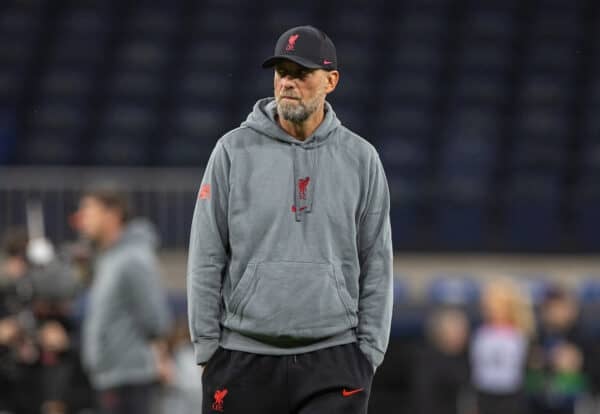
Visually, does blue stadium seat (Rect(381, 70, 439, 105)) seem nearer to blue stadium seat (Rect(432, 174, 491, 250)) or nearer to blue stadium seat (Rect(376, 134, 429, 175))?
blue stadium seat (Rect(376, 134, 429, 175))

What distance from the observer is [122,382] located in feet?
23.9

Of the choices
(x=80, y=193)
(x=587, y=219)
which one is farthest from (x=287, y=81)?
(x=587, y=219)

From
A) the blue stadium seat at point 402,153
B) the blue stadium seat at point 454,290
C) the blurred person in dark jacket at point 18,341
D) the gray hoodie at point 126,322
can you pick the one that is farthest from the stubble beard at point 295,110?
the blue stadium seat at point 402,153

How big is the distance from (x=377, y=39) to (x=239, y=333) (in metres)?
14.7

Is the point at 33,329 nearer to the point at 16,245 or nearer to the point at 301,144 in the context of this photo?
the point at 16,245

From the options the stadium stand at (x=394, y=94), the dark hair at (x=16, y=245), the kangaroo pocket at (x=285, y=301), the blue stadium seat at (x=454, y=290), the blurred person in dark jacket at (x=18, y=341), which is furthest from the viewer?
the stadium stand at (x=394, y=94)

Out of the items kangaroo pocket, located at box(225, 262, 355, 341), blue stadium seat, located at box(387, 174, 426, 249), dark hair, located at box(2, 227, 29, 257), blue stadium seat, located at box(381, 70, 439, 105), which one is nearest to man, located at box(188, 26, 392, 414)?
kangaroo pocket, located at box(225, 262, 355, 341)

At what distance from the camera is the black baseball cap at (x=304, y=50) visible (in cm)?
416

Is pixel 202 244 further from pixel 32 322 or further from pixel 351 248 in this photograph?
pixel 32 322

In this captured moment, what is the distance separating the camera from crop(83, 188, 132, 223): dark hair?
24.3ft

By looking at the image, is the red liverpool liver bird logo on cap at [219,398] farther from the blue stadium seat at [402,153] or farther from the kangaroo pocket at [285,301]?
the blue stadium seat at [402,153]

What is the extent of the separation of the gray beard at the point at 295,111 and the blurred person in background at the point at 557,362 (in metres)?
7.55

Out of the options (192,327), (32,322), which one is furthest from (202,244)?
(32,322)

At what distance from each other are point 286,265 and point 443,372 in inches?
312
